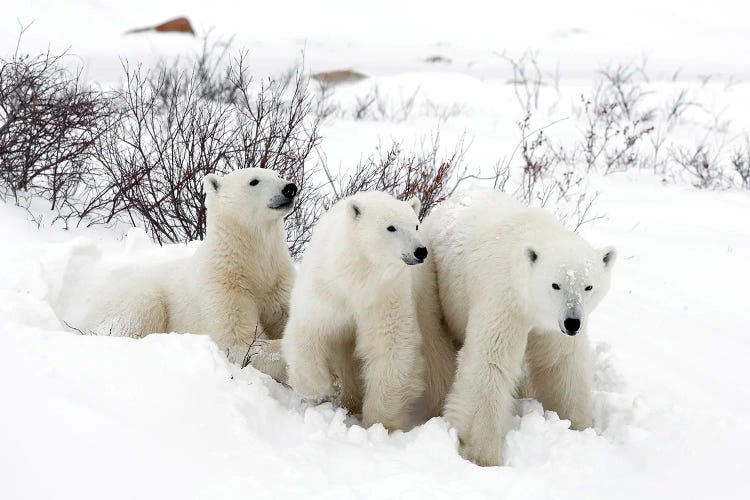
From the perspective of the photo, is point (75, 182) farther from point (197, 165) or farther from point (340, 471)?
point (340, 471)

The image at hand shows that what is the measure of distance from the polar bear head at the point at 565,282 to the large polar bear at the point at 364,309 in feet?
1.37

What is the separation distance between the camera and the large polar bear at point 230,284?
10.8 feet

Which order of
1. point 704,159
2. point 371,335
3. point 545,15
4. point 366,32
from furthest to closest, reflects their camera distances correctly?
point 545,15
point 366,32
point 704,159
point 371,335

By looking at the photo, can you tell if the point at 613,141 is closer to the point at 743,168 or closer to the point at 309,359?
the point at 743,168

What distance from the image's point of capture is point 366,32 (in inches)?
987

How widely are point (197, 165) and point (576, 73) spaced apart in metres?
14.2

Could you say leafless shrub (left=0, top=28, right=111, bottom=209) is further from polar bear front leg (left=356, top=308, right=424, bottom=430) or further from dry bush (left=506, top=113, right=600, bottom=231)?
dry bush (left=506, top=113, right=600, bottom=231)

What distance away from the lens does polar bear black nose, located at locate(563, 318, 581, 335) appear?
7.98ft

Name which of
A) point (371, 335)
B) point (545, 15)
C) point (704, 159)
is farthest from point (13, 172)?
point (545, 15)

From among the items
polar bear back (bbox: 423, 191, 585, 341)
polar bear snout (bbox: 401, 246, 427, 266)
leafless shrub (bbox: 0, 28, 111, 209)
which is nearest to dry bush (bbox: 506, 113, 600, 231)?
polar bear back (bbox: 423, 191, 585, 341)

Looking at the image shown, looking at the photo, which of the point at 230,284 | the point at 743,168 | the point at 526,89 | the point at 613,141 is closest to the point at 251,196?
the point at 230,284

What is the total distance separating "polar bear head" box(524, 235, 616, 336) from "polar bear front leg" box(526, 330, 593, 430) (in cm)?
28

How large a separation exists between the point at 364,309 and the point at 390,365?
0.25m

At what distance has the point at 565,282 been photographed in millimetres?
2506
